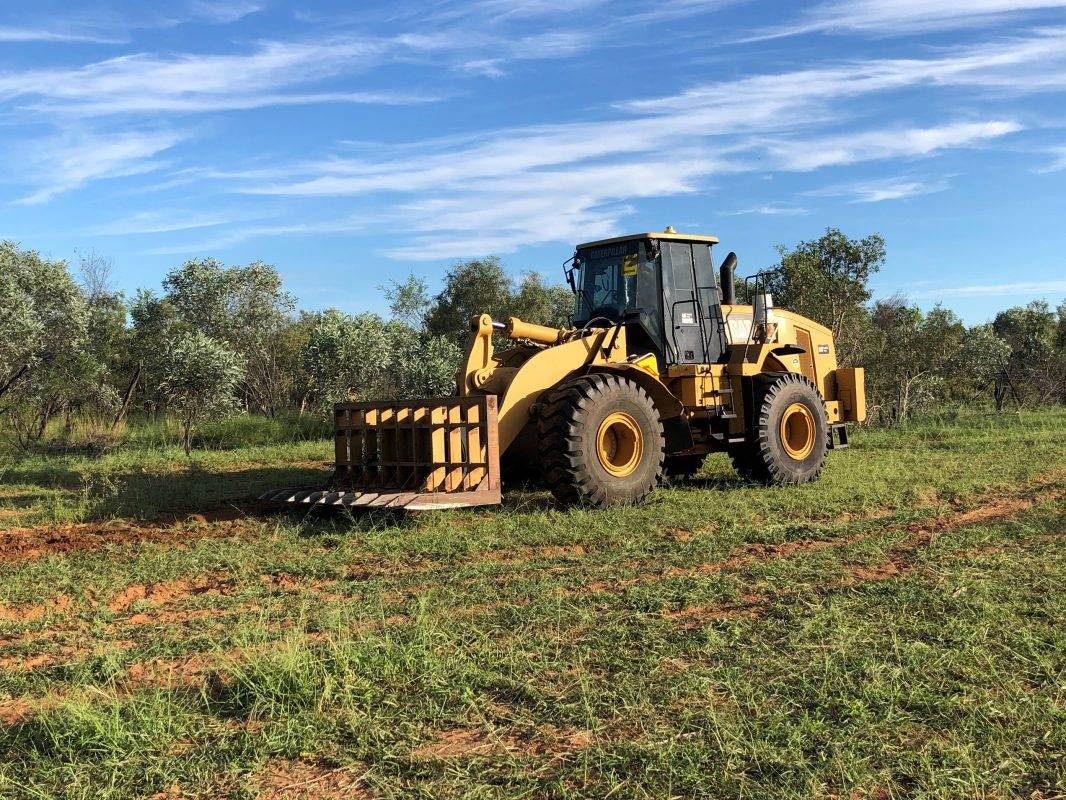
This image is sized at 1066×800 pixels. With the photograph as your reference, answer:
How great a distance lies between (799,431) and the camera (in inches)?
448

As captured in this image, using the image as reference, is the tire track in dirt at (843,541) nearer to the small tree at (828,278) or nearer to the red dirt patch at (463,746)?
the red dirt patch at (463,746)

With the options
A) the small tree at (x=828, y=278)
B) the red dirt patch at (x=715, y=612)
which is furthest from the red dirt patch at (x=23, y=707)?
the small tree at (x=828, y=278)

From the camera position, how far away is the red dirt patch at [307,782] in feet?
10.2

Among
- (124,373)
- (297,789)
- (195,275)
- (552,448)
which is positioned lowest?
(297,789)

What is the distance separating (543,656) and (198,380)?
13510 millimetres

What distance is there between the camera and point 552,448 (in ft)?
28.3

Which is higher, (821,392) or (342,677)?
(821,392)

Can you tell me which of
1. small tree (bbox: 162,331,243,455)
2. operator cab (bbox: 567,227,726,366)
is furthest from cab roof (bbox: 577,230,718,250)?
small tree (bbox: 162,331,243,455)

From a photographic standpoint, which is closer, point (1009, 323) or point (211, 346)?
point (211, 346)

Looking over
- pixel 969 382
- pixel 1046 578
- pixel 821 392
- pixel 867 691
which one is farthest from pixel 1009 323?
pixel 867 691

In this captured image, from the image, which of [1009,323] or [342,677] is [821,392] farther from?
[1009,323]

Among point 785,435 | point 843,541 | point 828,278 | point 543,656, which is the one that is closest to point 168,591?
point 543,656

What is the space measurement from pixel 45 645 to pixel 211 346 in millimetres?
12198

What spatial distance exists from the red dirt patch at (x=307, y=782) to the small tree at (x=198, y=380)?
1350cm
